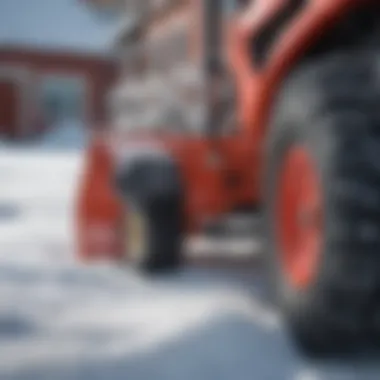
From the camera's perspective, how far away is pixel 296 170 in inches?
84.7

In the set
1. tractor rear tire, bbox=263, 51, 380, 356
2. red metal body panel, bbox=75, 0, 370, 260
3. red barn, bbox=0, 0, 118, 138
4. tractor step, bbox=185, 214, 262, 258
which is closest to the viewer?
tractor rear tire, bbox=263, 51, 380, 356

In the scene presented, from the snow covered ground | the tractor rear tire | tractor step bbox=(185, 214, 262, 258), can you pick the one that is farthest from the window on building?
the tractor rear tire

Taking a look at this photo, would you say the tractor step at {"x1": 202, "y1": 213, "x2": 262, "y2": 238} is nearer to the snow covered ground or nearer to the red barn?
the snow covered ground

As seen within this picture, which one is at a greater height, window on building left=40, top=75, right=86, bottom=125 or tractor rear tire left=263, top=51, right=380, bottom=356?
tractor rear tire left=263, top=51, right=380, bottom=356

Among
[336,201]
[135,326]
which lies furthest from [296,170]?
[135,326]

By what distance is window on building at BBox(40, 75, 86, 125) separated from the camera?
19594 mm

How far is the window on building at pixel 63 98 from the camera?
19594mm

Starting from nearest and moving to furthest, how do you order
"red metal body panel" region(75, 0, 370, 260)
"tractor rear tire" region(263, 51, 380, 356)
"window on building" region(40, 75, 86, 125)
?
"tractor rear tire" region(263, 51, 380, 356), "red metal body panel" region(75, 0, 370, 260), "window on building" region(40, 75, 86, 125)

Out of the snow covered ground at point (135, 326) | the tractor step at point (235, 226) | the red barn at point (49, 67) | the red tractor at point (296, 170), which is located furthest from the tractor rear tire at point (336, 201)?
the red barn at point (49, 67)

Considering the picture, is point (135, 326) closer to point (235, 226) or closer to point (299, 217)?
point (299, 217)

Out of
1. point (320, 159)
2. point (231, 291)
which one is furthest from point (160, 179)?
point (320, 159)

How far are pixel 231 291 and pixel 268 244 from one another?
572mm

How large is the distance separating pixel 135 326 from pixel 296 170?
64cm

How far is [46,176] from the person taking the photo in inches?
337
